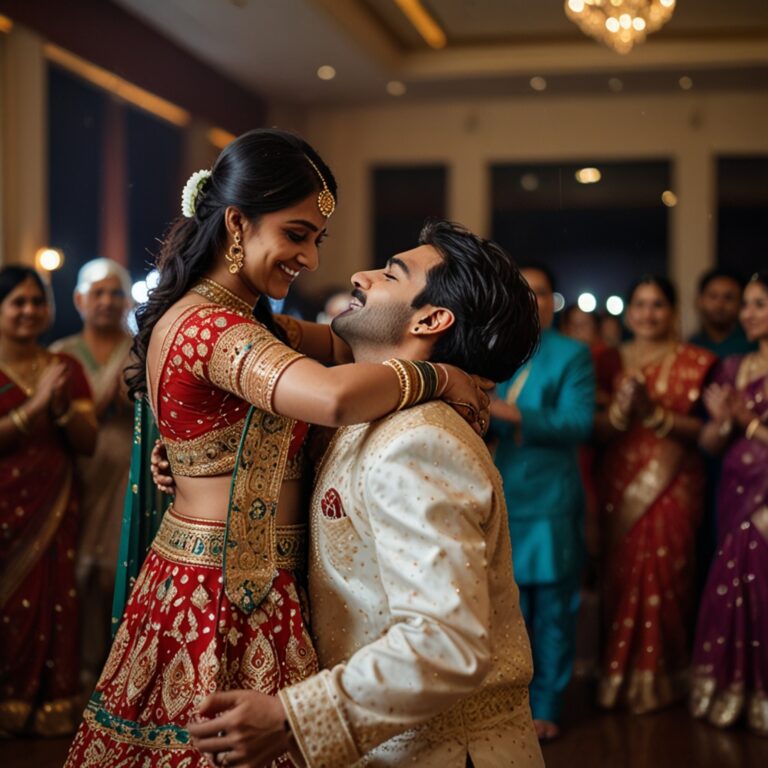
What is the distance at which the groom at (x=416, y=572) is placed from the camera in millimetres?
1217

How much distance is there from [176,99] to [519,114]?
10.4 ft

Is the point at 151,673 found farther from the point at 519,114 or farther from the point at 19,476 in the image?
the point at 519,114

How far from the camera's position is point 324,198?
1.68 m

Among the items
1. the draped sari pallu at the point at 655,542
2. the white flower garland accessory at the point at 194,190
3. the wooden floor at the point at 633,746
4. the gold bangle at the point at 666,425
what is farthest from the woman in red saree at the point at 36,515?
the gold bangle at the point at 666,425

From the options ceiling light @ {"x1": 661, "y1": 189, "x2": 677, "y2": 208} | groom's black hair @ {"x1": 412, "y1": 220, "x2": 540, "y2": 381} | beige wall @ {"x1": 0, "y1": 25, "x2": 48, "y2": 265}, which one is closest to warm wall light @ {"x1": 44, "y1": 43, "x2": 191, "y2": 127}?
beige wall @ {"x1": 0, "y1": 25, "x2": 48, "y2": 265}

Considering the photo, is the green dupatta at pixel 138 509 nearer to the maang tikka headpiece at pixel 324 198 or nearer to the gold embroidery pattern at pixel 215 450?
the gold embroidery pattern at pixel 215 450

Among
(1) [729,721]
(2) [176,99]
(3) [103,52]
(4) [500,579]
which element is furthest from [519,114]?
(4) [500,579]

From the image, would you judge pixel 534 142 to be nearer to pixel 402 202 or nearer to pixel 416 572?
pixel 402 202

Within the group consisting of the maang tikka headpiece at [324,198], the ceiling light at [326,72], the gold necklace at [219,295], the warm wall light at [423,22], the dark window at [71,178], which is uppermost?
the warm wall light at [423,22]

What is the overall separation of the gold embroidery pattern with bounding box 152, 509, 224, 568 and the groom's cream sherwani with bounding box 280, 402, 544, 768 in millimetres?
147

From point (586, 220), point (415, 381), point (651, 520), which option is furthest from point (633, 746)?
point (586, 220)

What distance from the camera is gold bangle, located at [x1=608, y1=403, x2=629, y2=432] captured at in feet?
12.8

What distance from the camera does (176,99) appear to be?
6805 millimetres

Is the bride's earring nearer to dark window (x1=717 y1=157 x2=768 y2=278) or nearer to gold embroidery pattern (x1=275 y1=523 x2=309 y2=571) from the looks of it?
gold embroidery pattern (x1=275 y1=523 x2=309 y2=571)
